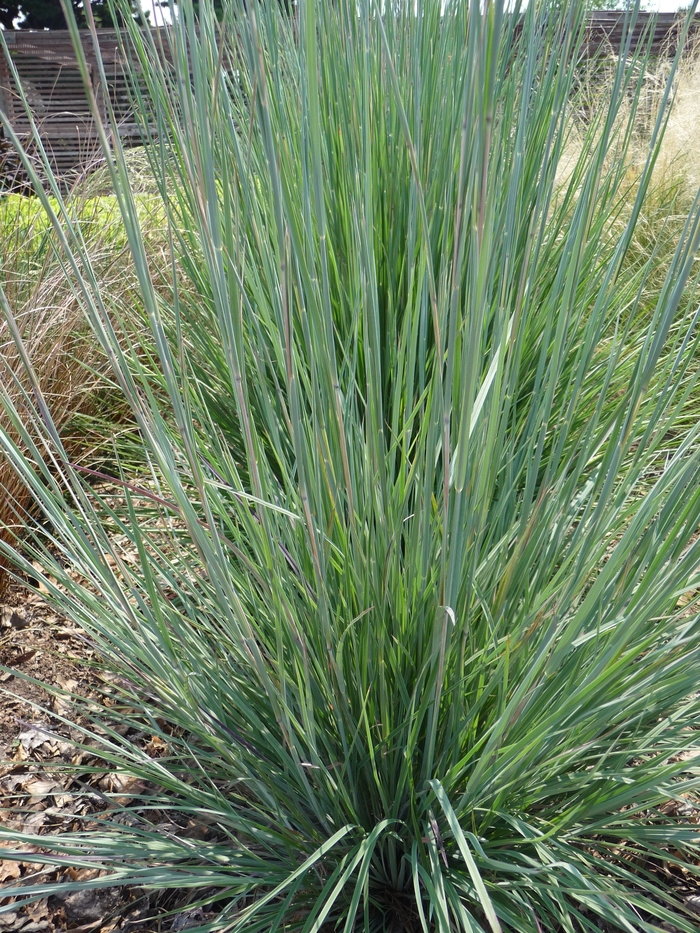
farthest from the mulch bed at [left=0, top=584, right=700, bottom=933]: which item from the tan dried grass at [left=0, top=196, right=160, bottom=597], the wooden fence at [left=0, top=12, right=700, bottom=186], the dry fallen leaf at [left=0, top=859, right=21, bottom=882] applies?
the wooden fence at [left=0, top=12, right=700, bottom=186]

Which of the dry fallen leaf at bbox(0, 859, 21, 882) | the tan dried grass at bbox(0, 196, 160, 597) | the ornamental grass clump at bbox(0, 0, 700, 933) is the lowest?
the dry fallen leaf at bbox(0, 859, 21, 882)

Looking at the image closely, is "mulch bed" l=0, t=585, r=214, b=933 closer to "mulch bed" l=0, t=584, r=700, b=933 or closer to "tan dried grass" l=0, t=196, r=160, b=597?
"mulch bed" l=0, t=584, r=700, b=933

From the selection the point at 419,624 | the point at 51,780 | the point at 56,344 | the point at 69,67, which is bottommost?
the point at 69,67

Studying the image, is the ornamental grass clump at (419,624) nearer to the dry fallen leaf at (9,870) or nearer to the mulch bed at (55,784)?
the mulch bed at (55,784)

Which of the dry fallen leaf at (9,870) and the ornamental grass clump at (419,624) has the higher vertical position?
the ornamental grass clump at (419,624)

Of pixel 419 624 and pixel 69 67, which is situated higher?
pixel 419 624

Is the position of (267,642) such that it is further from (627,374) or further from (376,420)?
(627,374)

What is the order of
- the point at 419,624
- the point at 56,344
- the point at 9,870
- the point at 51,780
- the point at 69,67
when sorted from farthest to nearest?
the point at 69,67, the point at 56,344, the point at 51,780, the point at 9,870, the point at 419,624

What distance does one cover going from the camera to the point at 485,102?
456mm

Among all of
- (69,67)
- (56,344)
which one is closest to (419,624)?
(56,344)

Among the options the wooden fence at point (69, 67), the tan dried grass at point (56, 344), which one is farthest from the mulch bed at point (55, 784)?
the wooden fence at point (69, 67)

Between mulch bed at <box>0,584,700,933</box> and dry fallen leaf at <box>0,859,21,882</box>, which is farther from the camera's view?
dry fallen leaf at <box>0,859,21,882</box>

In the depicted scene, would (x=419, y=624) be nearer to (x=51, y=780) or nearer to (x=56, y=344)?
(x=51, y=780)

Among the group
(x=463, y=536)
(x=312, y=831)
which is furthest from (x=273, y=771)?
(x=463, y=536)
